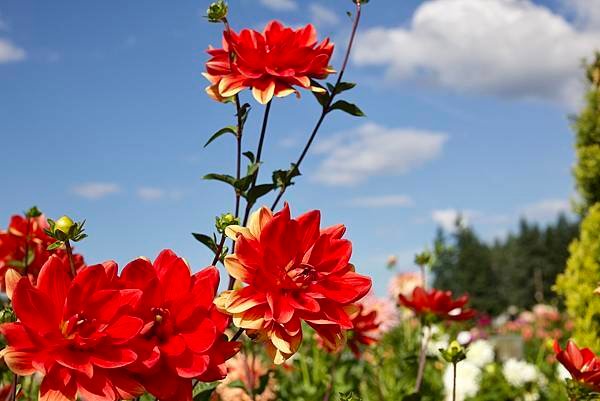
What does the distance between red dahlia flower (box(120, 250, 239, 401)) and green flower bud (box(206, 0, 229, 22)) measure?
71 cm

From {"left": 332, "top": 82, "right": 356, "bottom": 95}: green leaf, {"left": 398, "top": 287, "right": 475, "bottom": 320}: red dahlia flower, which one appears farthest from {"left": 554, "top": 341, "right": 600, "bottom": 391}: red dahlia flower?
{"left": 332, "top": 82, "right": 356, "bottom": 95}: green leaf

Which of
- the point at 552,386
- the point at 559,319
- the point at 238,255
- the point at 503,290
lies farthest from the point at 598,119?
the point at 503,290

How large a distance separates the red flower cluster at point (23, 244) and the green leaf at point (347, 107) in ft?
3.47

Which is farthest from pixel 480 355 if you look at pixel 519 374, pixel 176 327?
pixel 176 327

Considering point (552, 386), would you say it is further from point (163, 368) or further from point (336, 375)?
point (163, 368)

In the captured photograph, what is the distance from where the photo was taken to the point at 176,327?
1.22 metres

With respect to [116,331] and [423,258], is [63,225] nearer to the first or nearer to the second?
[116,331]

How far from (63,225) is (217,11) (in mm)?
691

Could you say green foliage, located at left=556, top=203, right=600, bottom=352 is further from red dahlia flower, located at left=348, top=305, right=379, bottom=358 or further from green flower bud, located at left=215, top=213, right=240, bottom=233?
green flower bud, located at left=215, top=213, right=240, bottom=233

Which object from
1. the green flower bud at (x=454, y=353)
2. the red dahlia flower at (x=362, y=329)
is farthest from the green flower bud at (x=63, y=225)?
the red dahlia flower at (x=362, y=329)

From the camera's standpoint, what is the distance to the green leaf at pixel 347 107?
5.94 feet

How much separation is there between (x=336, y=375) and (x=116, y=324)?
253 centimetres

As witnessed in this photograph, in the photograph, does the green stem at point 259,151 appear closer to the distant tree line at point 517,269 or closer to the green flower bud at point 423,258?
the green flower bud at point 423,258

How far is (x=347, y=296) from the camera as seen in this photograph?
1312mm
